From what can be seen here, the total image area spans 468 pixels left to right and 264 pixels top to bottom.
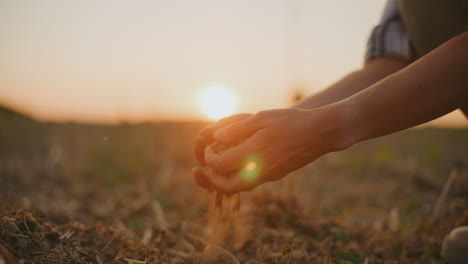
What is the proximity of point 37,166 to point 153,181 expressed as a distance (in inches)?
57.7

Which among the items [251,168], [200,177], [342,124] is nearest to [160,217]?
[200,177]

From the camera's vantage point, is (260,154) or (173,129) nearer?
(260,154)

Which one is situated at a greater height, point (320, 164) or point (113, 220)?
point (320, 164)

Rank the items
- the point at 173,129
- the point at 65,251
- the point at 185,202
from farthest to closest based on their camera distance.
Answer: the point at 173,129, the point at 185,202, the point at 65,251

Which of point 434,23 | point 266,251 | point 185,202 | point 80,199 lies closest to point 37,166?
point 80,199

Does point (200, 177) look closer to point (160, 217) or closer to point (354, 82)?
point (354, 82)

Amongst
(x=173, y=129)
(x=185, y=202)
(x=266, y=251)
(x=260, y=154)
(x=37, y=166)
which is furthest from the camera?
(x=173, y=129)

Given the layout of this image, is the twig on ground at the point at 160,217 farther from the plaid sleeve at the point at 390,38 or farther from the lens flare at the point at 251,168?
the plaid sleeve at the point at 390,38

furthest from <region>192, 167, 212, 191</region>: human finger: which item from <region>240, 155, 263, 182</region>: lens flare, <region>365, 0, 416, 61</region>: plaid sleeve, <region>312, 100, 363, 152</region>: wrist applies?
<region>365, 0, 416, 61</region>: plaid sleeve

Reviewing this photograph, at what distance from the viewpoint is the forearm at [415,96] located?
1015 millimetres

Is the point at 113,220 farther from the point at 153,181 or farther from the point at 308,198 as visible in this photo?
the point at 308,198

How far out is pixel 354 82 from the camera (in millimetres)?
1670

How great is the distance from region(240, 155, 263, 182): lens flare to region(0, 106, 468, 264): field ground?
13.5 inches

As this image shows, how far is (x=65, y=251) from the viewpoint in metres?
1.29
